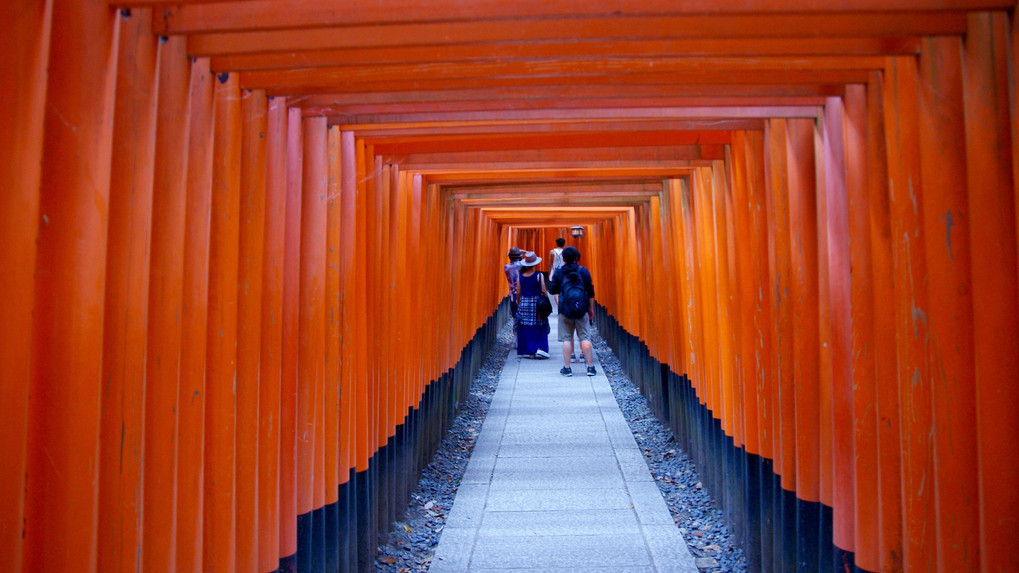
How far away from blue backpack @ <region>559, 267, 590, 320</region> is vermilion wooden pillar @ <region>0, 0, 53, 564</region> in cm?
856

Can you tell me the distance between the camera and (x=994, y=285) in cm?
175

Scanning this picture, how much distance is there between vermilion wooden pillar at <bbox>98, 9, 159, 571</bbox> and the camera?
1695mm

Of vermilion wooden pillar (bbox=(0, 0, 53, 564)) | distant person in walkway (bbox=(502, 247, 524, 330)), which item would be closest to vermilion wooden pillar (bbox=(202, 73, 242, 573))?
vermilion wooden pillar (bbox=(0, 0, 53, 564))

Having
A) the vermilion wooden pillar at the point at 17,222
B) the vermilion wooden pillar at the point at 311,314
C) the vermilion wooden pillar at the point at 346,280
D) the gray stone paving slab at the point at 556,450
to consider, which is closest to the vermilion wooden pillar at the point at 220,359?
the vermilion wooden pillar at the point at 311,314

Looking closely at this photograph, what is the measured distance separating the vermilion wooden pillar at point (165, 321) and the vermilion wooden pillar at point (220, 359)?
10.7 inches

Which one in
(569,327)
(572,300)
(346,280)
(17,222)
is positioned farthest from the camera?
(569,327)

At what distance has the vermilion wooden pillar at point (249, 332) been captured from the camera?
7.91ft

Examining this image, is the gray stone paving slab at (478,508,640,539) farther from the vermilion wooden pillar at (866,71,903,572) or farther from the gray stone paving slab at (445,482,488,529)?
the vermilion wooden pillar at (866,71,903,572)

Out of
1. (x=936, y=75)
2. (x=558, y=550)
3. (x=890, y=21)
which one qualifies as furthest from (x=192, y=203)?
(x=558, y=550)

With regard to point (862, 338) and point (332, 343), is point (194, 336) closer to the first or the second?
point (332, 343)

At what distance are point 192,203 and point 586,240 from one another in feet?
50.4

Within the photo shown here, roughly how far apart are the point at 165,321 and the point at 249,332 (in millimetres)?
534

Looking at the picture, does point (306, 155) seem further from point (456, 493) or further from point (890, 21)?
point (456, 493)

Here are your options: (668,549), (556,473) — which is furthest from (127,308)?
(556,473)
